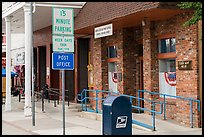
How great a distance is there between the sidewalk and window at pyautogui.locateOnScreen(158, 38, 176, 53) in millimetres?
2587

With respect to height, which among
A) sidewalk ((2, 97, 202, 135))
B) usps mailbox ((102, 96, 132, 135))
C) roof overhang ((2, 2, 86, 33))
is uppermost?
roof overhang ((2, 2, 86, 33))

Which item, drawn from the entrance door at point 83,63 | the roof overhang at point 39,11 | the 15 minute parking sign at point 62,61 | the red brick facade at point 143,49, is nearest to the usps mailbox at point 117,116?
the 15 minute parking sign at point 62,61

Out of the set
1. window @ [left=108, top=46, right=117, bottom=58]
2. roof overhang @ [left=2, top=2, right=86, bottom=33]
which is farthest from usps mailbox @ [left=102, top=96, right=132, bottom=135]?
roof overhang @ [left=2, top=2, right=86, bottom=33]

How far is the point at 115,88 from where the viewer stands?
1883 cm

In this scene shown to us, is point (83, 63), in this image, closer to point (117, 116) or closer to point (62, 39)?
point (62, 39)

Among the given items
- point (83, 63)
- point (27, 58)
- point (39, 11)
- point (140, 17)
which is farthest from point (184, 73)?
point (83, 63)

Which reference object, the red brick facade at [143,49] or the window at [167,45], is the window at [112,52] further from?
the window at [167,45]

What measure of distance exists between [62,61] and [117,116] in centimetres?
200

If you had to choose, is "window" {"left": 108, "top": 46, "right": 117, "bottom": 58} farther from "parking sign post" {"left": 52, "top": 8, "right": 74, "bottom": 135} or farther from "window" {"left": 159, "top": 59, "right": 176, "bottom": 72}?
"parking sign post" {"left": 52, "top": 8, "right": 74, "bottom": 135}

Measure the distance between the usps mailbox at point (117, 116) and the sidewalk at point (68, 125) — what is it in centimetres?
192

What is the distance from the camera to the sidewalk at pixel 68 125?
12500 millimetres

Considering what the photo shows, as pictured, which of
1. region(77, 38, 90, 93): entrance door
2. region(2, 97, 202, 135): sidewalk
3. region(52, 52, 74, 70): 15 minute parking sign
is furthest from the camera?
region(77, 38, 90, 93): entrance door

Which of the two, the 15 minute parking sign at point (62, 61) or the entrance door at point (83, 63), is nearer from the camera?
the 15 minute parking sign at point (62, 61)

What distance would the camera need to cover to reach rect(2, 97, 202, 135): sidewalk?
12.5 metres
